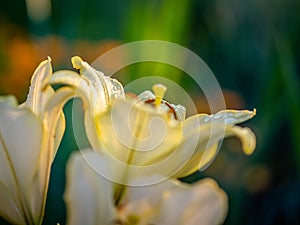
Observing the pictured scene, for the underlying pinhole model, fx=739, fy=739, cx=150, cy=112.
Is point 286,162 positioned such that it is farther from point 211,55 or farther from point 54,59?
point 54,59

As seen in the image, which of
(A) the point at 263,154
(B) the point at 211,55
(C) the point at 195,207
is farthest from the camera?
(B) the point at 211,55

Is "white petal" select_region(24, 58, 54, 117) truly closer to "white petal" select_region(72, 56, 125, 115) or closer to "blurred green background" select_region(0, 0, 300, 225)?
"white petal" select_region(72, 56, 125, 115)

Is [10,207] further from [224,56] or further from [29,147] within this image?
[224,56]

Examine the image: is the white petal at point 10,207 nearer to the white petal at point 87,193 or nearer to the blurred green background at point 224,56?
the white petal at point 87,193

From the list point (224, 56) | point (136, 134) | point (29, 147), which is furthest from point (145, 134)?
point (224, 56)

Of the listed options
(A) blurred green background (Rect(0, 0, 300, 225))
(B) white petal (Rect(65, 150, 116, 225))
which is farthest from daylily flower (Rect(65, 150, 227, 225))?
(A) blurred green background (Rect(0, 0, 300, 225))

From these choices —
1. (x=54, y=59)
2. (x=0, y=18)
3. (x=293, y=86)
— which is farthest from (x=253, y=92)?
(x=0, y=18)
